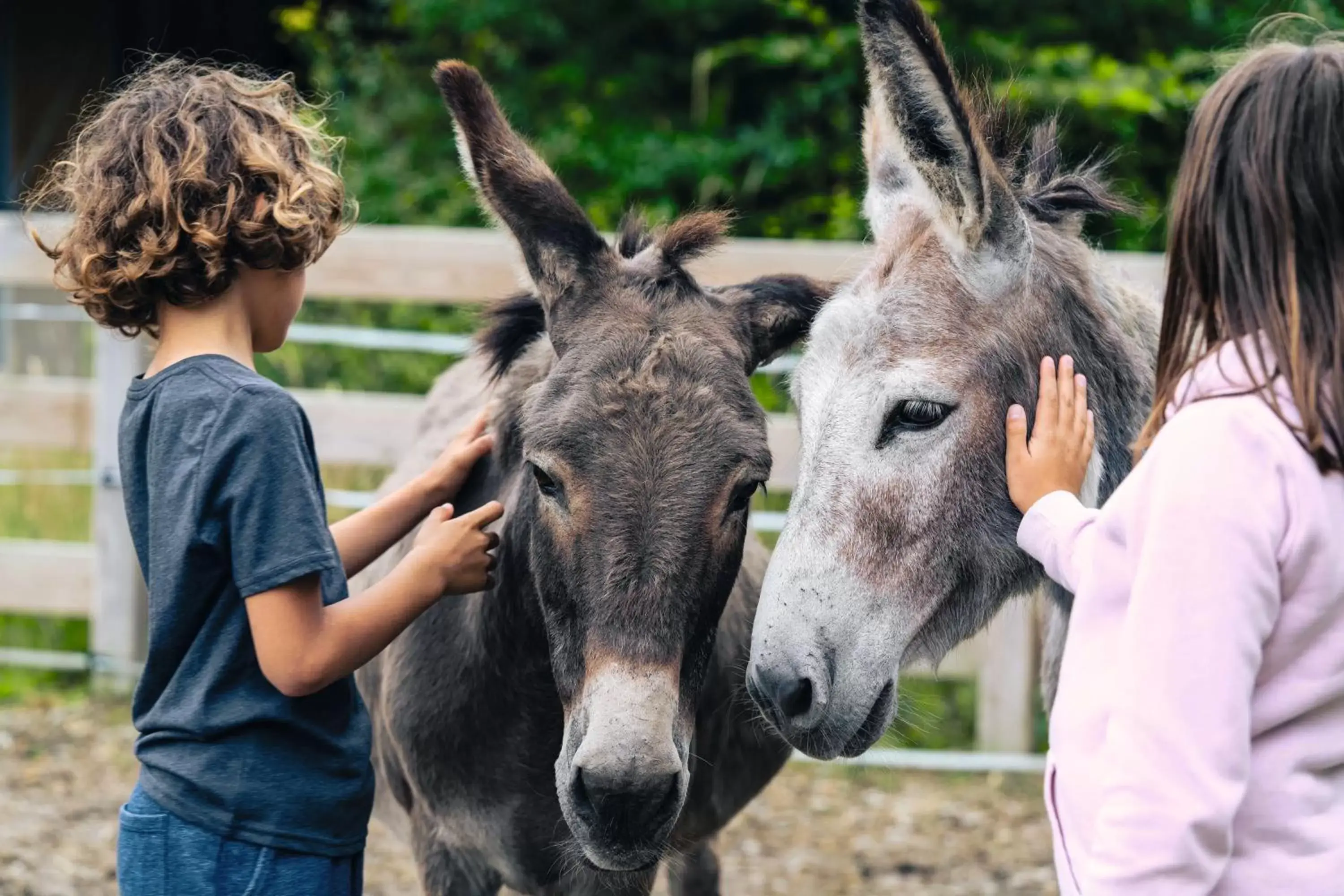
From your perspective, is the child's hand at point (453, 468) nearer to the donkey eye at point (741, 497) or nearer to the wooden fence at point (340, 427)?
the donkey eye at point (741, 497)

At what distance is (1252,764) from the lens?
140cm

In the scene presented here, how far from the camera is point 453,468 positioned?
103 inches

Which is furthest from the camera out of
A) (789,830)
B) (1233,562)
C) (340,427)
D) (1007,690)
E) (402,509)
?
(340,427)

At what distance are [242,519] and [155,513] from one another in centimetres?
Result: 16

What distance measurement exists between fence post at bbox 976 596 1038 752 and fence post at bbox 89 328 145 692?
3.61 metres

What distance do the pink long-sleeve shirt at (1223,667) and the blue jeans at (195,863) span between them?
118 cm

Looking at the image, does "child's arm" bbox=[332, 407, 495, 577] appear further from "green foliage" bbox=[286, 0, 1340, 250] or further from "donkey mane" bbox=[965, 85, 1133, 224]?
"green foliage" bbox=[286, 0, 1340, 250]

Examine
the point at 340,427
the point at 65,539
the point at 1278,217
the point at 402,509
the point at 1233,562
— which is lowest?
the point at 65,539

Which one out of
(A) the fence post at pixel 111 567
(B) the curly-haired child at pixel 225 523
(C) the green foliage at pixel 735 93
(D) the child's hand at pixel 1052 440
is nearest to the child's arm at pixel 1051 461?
(D) the child's hand at pixel 1052 440

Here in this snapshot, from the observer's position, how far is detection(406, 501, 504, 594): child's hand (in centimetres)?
221

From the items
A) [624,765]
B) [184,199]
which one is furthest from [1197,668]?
[184,199]

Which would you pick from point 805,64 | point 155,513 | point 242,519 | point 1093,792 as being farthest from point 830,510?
point 805,64

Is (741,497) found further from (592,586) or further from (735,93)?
(735,93)

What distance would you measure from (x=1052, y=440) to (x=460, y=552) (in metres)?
0.97
